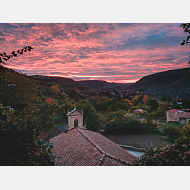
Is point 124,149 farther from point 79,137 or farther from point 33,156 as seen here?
point 33,156

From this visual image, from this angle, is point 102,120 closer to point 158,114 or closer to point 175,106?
point 158,114

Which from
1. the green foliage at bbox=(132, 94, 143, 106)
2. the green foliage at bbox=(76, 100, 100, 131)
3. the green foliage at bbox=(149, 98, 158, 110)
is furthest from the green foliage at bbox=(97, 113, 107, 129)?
the green foliage at bbox=(149, 98, 158, 110)

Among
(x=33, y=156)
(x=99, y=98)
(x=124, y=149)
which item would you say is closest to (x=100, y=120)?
(x=99, y=98)

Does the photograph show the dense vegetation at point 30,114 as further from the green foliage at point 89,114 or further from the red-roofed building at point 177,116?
the red-roofed building at point 177,116

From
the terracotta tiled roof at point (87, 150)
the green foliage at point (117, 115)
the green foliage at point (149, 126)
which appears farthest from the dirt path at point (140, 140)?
the green foliage at point (117, 115)

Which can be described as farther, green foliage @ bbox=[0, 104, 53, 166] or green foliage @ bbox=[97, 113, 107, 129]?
green foliage @ bbox=[97, 113, 107, 129]

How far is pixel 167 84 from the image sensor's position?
3.92m

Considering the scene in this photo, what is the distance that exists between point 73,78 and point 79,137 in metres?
1.72

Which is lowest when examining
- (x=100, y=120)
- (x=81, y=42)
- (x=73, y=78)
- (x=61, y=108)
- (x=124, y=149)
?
(x=124, y=149)

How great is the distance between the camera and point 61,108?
3.83 meters

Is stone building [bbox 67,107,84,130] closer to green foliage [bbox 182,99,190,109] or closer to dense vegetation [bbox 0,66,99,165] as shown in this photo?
dense vegetation [bbox 0,66,99,165]

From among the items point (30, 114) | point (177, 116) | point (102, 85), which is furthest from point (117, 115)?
point (30, 114)

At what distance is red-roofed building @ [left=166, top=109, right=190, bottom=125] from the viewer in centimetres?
338

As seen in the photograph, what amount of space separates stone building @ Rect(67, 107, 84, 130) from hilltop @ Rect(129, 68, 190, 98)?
5.68ft
